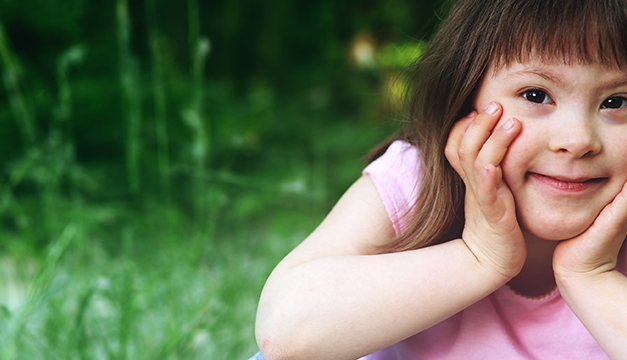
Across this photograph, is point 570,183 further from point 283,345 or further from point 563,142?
point 283,345

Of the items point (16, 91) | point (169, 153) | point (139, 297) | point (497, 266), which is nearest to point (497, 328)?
point (497, 266)

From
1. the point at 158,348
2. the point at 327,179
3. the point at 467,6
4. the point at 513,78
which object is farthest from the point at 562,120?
the point at 327,179

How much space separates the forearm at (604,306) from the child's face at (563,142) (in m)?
0.07

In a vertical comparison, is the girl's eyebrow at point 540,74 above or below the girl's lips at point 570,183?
above

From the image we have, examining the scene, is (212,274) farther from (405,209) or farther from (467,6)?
(467,6)

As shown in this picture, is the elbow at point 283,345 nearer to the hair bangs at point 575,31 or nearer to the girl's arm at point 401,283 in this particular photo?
the girl's arm at point 401,283

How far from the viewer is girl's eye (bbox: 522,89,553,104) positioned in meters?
0.81

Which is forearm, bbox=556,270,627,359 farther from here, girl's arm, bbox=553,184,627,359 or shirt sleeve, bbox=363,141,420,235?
shirt sleeve, bbox=363,141,420,235

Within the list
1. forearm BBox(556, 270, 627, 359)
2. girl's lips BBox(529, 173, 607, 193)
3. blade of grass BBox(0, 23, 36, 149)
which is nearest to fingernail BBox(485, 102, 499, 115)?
girl's lips BBox(529, 173, 607, 193)

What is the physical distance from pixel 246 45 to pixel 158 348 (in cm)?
253

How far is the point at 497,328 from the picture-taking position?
97 centimetres

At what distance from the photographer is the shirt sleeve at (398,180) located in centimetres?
96

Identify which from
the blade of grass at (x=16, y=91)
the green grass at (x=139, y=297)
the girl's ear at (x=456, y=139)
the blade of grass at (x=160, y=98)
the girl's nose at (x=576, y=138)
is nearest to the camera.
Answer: the girl's nose at (x=576, y=138)

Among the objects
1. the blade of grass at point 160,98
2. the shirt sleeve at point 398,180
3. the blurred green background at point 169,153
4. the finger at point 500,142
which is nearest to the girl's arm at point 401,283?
the finger at point 500,142
